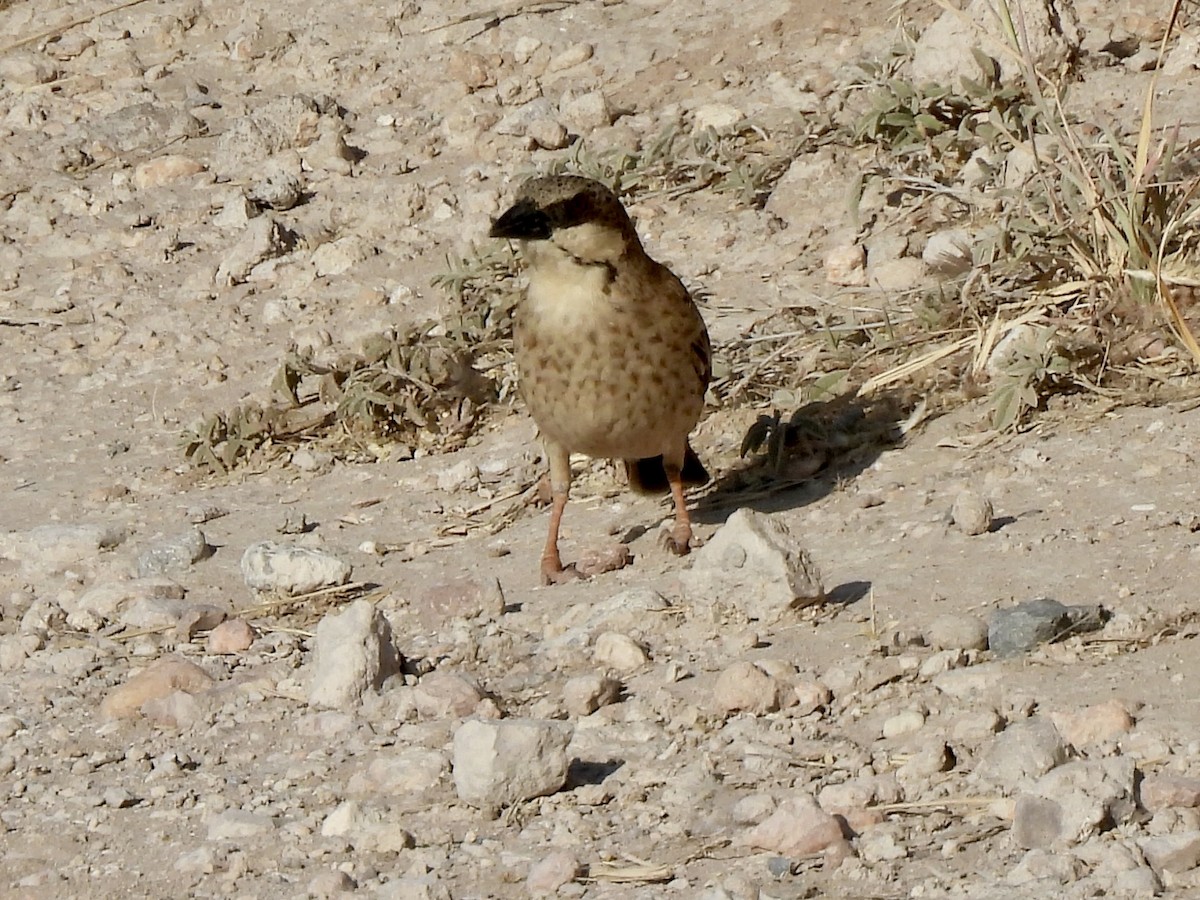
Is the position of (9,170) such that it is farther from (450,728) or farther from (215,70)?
(450,728)

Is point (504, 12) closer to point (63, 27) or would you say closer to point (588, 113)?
point (588, 113)

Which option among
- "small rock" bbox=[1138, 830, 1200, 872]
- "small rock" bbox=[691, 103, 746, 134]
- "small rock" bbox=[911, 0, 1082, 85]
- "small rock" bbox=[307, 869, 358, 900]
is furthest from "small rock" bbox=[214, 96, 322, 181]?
"small rock" bbox=[1138, 830, 1200, 872]

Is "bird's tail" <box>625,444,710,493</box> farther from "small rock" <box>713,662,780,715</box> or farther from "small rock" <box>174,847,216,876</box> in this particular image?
"small rock" <box>174,847,216,876</box>

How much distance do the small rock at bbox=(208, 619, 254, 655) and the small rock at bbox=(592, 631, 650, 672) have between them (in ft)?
3.07

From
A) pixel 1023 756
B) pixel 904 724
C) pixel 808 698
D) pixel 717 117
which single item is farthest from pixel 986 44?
pixel 1023 756

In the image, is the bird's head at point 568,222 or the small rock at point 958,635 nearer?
the small rock at point 958,635

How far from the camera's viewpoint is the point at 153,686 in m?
4.34

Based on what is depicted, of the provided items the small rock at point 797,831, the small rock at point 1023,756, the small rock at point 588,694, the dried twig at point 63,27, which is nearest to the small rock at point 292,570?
the small rock at point 588,694

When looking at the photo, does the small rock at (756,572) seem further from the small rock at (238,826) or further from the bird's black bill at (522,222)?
the small rock at (238,826)

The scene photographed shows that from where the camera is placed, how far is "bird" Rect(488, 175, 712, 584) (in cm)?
518

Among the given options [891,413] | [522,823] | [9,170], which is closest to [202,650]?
[522,823]

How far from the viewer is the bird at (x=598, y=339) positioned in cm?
518

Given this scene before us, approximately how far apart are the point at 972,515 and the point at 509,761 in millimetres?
1711

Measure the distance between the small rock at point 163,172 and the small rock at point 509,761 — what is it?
19.0ft
